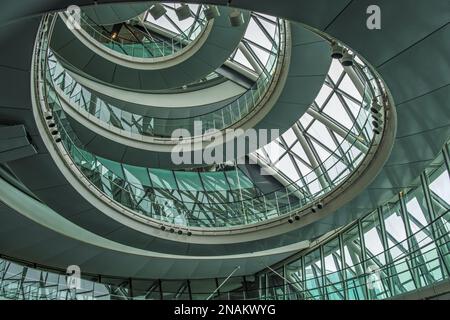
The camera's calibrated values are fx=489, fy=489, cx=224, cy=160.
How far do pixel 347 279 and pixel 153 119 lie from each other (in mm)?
9129

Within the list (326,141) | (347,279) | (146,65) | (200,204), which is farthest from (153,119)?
(347,279)

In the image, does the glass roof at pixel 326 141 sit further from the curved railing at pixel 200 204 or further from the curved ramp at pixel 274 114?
the curved ramp at pixel 274 114

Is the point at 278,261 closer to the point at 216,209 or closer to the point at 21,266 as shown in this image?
the point at 216,209

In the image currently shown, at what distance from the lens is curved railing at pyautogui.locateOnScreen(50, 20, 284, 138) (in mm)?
14828

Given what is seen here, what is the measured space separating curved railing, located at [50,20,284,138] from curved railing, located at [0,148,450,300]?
5208 millimetres

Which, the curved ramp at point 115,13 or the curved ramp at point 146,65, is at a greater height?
the curved ramp at point 115,13

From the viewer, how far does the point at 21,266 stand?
14828 millimetres

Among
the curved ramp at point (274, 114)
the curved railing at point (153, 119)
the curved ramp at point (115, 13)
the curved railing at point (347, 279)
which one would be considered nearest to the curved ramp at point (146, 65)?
the curved railing at point (153, 119)

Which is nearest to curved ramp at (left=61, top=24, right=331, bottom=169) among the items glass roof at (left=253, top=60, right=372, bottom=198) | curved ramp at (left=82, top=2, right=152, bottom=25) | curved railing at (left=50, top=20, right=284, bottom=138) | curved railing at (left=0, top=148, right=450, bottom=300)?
curved railing at (left=50, top=20, right=284, bottom=138)

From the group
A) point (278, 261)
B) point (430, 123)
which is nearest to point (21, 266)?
point (278, 261)

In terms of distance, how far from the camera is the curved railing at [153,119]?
14.8 metres

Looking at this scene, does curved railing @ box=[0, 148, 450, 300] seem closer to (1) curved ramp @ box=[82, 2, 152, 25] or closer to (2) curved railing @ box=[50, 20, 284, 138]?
(2) curved railing @ box=[50, 20, 284, 138]

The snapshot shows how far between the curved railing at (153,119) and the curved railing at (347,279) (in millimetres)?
5208

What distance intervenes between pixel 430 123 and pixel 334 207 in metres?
4.30
